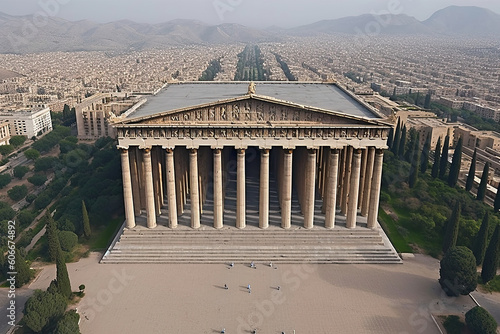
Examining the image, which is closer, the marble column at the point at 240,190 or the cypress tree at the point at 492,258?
the cypress tree at the point at 492,258

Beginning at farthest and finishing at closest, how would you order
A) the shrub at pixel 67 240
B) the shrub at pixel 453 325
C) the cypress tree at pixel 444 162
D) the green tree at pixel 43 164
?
the green tree at pixel 43 164
the cypress tree at pixel 444 162
the shrub at pixel 67 240
the shrub at pixel 453 325

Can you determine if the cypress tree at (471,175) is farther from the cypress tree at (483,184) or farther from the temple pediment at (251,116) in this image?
the temple pediment at (251,116)

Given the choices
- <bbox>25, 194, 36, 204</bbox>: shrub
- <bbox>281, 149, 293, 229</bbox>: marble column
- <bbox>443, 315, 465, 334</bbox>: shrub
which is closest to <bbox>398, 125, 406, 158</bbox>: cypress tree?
<bbox>281, 149, 293, 229</bbox>: marble column

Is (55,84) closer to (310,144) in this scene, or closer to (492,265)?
(310,144)

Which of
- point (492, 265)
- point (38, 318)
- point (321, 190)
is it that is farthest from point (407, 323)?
point (38, 318)

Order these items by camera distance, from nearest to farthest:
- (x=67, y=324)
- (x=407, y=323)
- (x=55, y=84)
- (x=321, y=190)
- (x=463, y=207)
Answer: (x=67, y=324) < (x=407, y=323) < (x=321, y=190) < (x=463, y=207) < (x=55, y=84)

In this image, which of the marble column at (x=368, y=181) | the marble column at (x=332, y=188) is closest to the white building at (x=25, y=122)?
the marble column at (x=332, y=188)

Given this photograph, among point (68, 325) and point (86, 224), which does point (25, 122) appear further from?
point (68, 325)

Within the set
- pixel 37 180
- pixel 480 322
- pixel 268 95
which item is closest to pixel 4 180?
pixel 37 180

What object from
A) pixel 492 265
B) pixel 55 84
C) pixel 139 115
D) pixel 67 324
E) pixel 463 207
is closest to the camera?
pixel 67 324
